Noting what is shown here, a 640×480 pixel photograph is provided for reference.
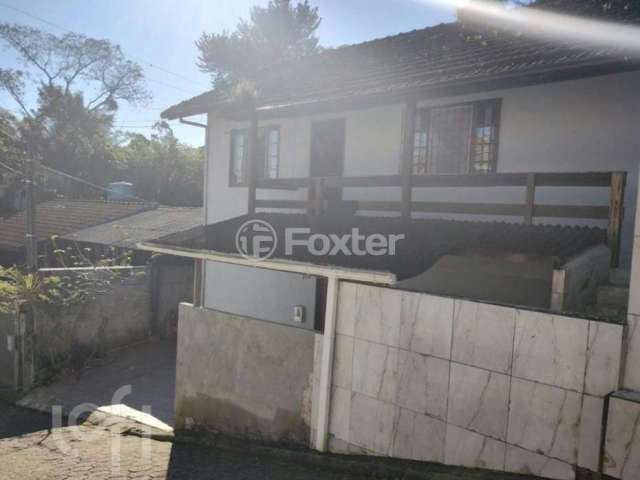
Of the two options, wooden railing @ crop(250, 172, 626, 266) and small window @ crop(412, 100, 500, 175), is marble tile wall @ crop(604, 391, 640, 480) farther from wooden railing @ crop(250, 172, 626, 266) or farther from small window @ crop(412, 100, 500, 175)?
small window @ crop(412, 100, 500, 175)

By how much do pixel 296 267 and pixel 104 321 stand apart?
26.3ft

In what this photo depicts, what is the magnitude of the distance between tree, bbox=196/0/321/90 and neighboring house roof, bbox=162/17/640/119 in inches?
772

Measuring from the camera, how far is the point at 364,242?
6.55 meters

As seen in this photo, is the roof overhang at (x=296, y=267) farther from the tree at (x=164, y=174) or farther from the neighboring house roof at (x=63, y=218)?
the tree at (x=164, y=174)

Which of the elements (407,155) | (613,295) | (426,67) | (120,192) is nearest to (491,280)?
(613,295)

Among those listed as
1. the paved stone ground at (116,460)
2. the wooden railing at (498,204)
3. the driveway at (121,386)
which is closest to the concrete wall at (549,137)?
the wooden railing at (498,204)

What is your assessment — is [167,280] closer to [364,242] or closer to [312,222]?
[312,222]

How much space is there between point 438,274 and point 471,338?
242cm

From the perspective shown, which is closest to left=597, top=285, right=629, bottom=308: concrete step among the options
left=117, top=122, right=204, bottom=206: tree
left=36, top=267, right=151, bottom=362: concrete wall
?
left=36, top=267, right=151, bottom=362: concrete wall

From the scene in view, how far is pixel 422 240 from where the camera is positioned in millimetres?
6141

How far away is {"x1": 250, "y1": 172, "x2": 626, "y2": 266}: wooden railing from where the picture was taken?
5.50 metres

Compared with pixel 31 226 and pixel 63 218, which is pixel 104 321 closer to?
pixel 31 226

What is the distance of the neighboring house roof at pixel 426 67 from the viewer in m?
5.82

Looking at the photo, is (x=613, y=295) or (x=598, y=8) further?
(x=598, y=8)
